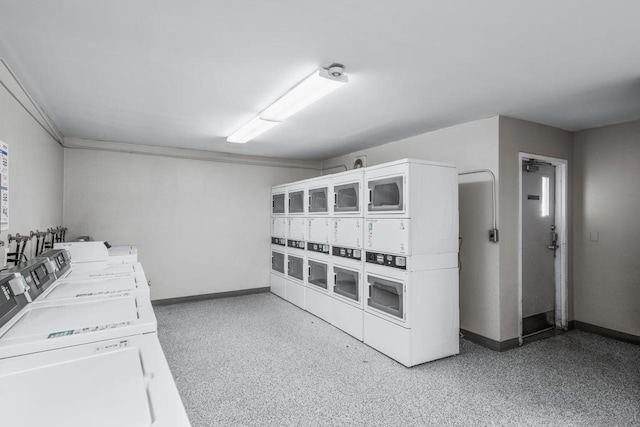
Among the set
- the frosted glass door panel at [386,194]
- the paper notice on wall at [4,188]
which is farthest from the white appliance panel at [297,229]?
the paper notice on wall at [4,188]

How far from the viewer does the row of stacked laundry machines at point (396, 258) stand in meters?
3.18

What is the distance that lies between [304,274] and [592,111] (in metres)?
3.95

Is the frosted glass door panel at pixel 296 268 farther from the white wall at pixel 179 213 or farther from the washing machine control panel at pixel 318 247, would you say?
the white wall at pixel 179 213

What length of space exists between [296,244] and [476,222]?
267 cm

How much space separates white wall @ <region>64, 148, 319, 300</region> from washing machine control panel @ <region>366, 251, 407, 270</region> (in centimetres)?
289

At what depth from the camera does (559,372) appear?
3033mm

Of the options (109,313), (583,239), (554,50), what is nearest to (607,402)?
(583,239)

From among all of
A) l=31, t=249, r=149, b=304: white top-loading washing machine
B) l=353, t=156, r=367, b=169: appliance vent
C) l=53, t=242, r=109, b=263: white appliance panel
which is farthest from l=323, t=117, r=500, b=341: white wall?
l=53, t=242, r=109, b=263: white appliance panel

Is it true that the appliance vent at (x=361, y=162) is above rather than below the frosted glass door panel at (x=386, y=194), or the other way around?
above

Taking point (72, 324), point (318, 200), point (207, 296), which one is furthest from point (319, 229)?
point (72, 324)

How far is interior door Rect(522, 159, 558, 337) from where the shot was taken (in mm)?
3848

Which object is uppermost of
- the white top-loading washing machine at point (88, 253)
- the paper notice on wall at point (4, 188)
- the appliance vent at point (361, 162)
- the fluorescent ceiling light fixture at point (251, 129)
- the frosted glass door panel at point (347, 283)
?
the fluorescent ceiling light fixture at point (251, 129)

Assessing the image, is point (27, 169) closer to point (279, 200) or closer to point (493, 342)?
point (279, 200)

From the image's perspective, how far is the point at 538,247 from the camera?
399 cm
